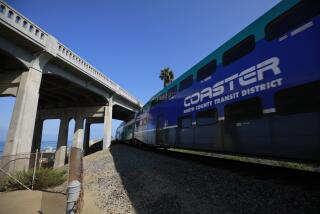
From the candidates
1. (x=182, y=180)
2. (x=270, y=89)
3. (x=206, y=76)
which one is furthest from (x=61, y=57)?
(x=270, y=89)

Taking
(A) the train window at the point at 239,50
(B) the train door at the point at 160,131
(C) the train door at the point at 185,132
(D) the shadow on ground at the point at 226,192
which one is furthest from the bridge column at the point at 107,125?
(A) the train window at the point at 239,50

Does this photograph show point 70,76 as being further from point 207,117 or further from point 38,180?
point 207,117

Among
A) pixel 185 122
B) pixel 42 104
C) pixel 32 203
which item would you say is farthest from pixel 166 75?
pixel 32 203

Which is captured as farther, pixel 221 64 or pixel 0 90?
pixel 0 90

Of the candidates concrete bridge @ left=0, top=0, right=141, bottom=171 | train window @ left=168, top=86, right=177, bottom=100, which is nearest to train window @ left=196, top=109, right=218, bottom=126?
train window @ left=168, top=86, right=177, bottom=100

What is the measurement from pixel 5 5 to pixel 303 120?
16642 mm

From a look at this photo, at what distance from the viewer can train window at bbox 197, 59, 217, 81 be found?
836 cm

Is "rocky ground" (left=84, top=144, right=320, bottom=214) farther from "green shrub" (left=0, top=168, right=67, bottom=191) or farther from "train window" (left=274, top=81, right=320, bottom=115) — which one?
"green shrub" (left=0, top=168, right=67, bottom=191)

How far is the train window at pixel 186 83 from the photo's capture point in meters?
10.1

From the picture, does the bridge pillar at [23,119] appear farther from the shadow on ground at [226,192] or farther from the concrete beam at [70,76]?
the shadow on ground at [226,192]

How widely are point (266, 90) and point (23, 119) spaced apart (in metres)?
15.9

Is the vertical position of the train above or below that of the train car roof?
below

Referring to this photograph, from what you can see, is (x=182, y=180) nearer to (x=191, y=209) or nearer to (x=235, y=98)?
(x=191, y=209)

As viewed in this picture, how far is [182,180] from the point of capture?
6.53 metres
